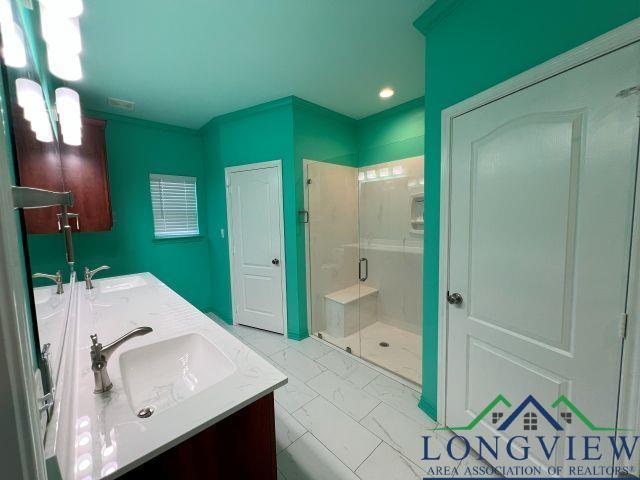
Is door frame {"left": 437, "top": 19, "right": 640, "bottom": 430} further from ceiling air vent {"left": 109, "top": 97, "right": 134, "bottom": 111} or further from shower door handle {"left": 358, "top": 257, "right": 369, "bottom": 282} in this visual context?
ceiling air vent {"left": 109, "top": 97, "right": 134, "bottom": 111}

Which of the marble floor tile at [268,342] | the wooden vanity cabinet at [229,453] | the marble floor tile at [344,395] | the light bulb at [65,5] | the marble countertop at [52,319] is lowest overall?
the marble floor tile at [344,395]

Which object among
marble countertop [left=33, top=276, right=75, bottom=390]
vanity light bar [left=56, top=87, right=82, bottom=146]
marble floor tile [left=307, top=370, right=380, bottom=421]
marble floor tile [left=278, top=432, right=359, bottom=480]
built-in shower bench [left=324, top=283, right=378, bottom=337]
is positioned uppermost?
vanity light bar [left=56, top=87, right=82, bottom=146]

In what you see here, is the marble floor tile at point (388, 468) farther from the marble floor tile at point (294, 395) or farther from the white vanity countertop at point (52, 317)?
the white vanity countertop at point (52, 317)

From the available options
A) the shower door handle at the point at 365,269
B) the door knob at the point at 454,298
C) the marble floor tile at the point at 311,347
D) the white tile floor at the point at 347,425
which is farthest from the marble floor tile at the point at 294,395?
the shower door handle at the point at 365,269

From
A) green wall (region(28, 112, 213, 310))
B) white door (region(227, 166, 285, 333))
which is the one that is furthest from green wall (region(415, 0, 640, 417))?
green wall (region(28, 112, 213, 310))

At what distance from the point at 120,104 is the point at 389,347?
146 inches

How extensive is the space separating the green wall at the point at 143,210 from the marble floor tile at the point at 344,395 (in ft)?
7.33

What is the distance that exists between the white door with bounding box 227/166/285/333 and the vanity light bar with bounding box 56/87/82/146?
1.41m

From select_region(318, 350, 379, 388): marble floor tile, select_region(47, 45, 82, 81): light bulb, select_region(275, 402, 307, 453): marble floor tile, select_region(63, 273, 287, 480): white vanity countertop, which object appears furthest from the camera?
select_region(318, 350, 379, 388): marble floor tile

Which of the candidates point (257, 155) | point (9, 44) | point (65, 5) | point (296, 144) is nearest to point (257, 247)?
point (257, 155)

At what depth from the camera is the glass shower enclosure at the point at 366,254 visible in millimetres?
2766

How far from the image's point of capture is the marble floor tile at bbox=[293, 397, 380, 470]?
1.48 m

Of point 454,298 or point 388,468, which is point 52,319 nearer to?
point 388,468

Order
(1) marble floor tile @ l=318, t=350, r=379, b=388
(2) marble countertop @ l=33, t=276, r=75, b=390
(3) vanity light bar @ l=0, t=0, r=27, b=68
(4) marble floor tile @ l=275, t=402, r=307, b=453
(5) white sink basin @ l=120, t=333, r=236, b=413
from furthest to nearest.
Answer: (1) marble floor tile @ l=318, t=350, r=379, b=388, (4) marble floor tile @ l=275, t=402, r=307, b=453, (5) white sink basin @ l=120, t=333, r=236, b=413, (2) marble countertop @ l=33, t=276, r=75, b=390, (3) vanity light bar @ l=0, t=0, r=27, b=68
